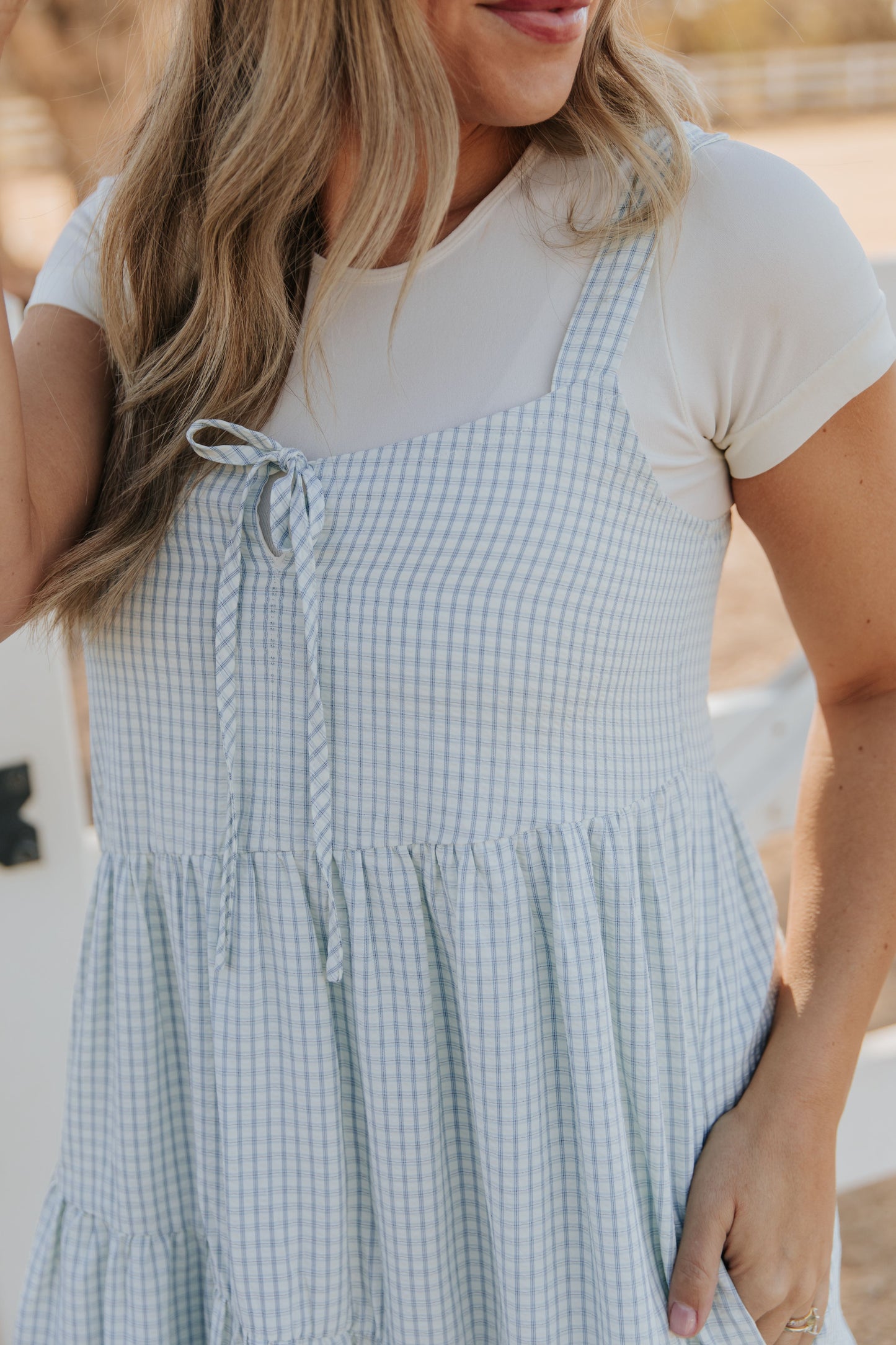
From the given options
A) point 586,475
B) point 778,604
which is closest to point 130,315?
point 586,475

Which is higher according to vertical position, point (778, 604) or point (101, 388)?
point (101, 388)

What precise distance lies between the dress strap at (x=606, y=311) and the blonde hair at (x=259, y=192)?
17mm

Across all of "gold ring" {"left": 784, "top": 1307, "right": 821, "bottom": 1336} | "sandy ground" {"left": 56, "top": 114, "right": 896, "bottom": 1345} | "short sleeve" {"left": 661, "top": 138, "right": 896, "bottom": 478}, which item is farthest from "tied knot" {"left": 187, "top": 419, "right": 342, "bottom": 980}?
"sandy ground" {"left": 56, "top": 114, "right": 896, "bottom": 1345}

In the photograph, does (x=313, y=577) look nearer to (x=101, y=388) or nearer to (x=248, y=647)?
(x=248, y=647)

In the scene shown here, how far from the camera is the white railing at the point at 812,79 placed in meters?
16.1

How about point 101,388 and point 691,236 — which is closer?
point 691,236

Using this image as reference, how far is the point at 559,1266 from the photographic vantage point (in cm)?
86

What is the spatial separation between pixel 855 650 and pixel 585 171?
40 cm

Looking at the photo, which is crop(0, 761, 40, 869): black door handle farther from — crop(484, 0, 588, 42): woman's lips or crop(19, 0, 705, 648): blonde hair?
crop(484, 0, 588, 42): woman's lips

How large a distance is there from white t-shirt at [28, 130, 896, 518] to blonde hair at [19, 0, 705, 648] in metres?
0.03

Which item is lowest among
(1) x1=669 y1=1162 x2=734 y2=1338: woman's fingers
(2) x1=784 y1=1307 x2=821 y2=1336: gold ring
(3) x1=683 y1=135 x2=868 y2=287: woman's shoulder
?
(2) x1=784 y1=1307 x2=821 y2=1336: gold ring

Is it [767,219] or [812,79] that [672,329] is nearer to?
[767,219]

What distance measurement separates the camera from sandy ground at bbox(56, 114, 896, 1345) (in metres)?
2.03

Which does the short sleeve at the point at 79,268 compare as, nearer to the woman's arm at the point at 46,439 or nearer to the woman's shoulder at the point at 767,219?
the woman's arm at the point at 46,439
